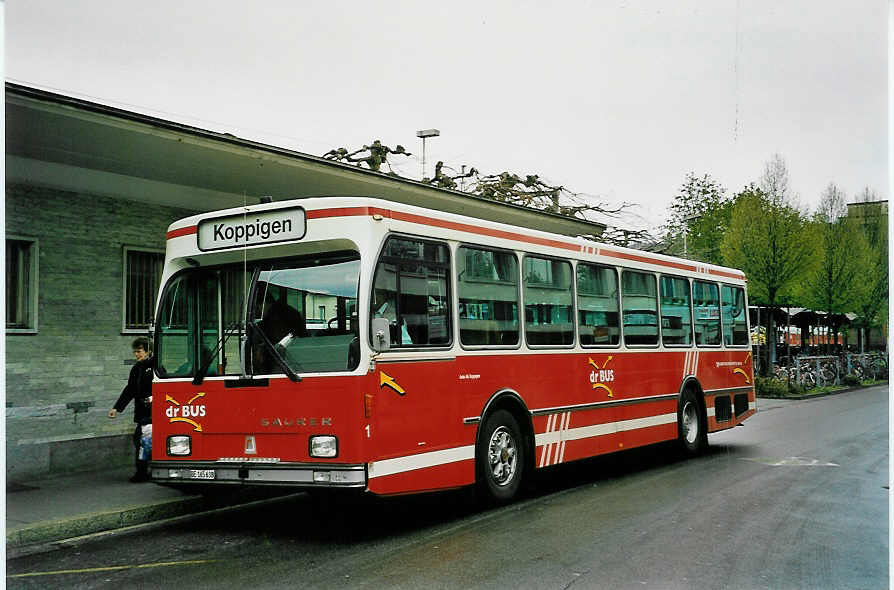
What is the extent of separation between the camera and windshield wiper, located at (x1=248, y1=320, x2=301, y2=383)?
7863 mm

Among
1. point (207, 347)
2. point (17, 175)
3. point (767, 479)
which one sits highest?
point (17, 175)

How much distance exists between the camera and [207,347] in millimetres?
Answer: 8586

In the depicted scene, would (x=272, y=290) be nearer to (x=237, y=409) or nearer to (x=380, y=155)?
(x=237, y=409)

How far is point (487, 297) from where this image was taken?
9477mm

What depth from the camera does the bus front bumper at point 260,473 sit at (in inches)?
296

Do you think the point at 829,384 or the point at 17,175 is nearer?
the point at 17,175

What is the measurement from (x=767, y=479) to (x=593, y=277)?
3.31m

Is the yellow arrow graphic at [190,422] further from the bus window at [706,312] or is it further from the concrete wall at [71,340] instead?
the bus window at [706,312]

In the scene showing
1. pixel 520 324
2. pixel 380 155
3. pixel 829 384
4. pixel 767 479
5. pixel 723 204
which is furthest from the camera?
pixel 723 204

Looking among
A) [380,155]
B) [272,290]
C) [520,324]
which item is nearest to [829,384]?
[380,155]

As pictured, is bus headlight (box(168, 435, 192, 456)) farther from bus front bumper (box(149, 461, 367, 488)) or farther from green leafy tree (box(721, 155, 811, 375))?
green leafy tree (box(721, 155, 811, 375))

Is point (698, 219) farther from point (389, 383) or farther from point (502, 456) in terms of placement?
point (389, 383)

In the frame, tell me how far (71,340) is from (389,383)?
6047 mm

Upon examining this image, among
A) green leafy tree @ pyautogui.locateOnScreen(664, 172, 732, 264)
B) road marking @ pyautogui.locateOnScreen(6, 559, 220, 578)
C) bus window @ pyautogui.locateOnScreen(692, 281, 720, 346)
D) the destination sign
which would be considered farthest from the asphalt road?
green leafy tree @ pyautogui.locateOnScreen(664, 172, 732, 264)
